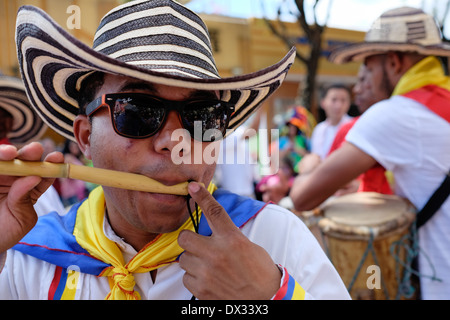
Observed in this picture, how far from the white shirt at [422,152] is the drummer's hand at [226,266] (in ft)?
5.07

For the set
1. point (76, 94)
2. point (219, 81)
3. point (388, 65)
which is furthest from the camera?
point (388, 65)

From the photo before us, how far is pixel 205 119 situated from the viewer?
62.7 inches

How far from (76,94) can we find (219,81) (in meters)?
0.78

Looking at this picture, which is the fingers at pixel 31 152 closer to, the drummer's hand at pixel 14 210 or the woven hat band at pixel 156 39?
the drummer's hand at pixel 14 210

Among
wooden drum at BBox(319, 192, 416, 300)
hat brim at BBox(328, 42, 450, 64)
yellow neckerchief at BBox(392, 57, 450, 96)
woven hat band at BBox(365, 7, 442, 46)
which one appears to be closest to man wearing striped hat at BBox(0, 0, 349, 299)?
wooden drum at BBox(319, 192, 416, 300)

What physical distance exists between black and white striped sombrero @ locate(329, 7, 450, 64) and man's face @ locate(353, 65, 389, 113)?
0.53ft

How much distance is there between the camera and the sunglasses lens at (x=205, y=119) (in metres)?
1.55

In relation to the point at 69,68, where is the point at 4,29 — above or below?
above

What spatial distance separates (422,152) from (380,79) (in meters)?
0.80

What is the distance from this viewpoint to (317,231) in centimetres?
276

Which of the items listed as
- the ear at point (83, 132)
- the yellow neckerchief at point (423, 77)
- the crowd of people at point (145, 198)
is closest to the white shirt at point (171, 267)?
the crowd of people at point (145, 198)

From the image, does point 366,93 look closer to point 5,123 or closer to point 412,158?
point 412,158
